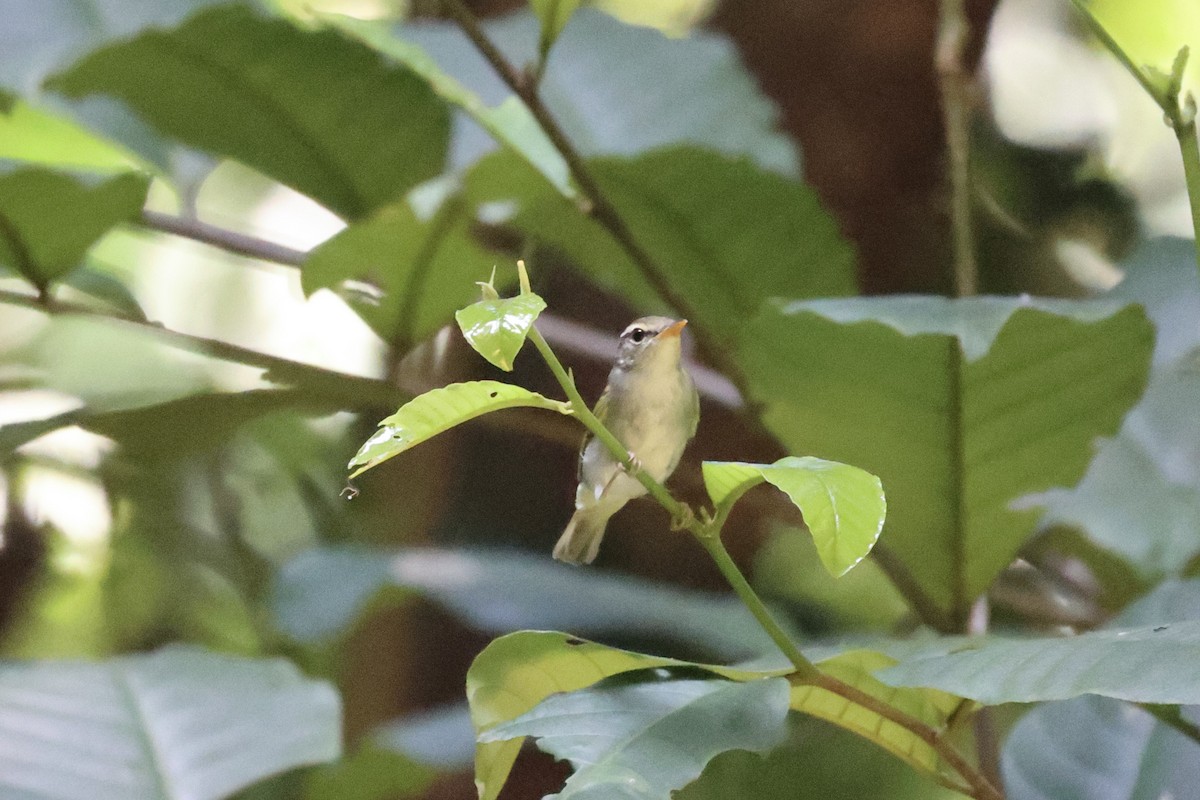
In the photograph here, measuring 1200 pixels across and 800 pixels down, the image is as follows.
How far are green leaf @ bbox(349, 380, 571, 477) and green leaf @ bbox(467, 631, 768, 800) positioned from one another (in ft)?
0.56

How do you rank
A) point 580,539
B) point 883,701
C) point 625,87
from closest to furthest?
point 883,701, point 580,539, point 625,87

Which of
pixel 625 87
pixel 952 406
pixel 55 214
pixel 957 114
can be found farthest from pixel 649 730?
pixel 625 87

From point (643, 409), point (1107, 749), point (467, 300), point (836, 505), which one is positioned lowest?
point (1107, 749)

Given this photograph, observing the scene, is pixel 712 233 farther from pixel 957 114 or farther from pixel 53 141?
pixel 53 141

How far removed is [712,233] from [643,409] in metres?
0.20

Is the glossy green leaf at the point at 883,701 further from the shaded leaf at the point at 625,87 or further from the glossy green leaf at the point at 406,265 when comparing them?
the shaded leaf at the point at 625,87

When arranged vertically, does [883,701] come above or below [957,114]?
below

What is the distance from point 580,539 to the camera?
121cm

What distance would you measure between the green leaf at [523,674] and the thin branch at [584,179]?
1.20 ft

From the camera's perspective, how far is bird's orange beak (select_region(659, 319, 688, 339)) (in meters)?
0.93

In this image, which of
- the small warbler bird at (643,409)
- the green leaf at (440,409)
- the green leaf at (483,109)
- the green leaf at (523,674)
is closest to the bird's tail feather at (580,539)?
the small warbler bird at (643,409)

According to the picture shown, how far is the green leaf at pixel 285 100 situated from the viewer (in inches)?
36.5

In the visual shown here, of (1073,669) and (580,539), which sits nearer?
(1073,669)

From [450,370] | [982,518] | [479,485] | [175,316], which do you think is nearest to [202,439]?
[175,316]
